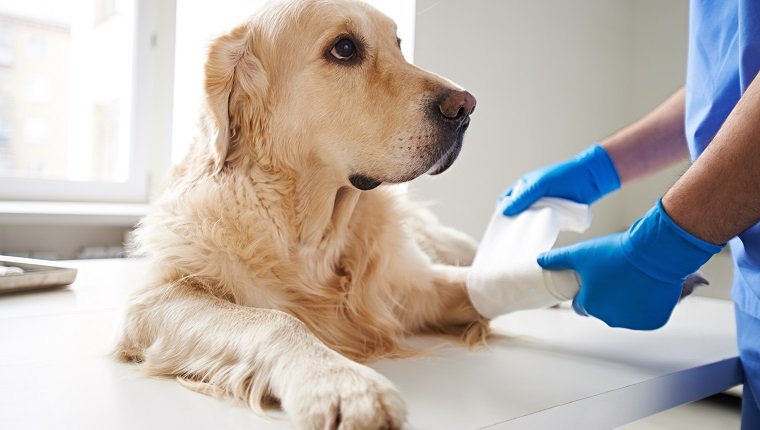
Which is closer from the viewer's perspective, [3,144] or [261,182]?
[261,182]

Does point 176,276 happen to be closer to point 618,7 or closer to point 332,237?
point 332,237

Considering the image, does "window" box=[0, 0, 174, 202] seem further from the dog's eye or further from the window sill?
the dog's eye

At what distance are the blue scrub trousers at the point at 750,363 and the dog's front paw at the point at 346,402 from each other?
674 millimetres

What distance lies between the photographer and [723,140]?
0.80 m

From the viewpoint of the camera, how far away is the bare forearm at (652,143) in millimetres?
1367

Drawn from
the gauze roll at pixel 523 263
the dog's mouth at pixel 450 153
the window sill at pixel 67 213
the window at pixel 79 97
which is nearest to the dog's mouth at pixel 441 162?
the dog's mouth at pixel 450 153

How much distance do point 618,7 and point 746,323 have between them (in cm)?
351

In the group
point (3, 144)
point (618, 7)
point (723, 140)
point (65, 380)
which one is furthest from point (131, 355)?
point (618, 7)

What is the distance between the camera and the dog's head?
105 cm

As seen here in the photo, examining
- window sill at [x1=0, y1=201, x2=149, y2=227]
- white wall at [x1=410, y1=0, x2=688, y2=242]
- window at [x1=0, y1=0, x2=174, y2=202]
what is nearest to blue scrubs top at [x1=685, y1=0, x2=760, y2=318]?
white wall at [x1=410, y1=0, x2=688, y2=242]

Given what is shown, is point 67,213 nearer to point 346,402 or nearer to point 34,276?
point 34,276

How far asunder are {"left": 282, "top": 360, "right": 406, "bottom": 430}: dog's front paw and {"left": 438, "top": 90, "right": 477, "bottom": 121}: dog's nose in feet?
1.65

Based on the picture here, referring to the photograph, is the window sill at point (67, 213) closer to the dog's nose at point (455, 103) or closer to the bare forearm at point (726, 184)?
the dog's nose at point (455, 103)

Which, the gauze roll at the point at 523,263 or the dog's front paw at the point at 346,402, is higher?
the gauze roll at the point at 523,263
